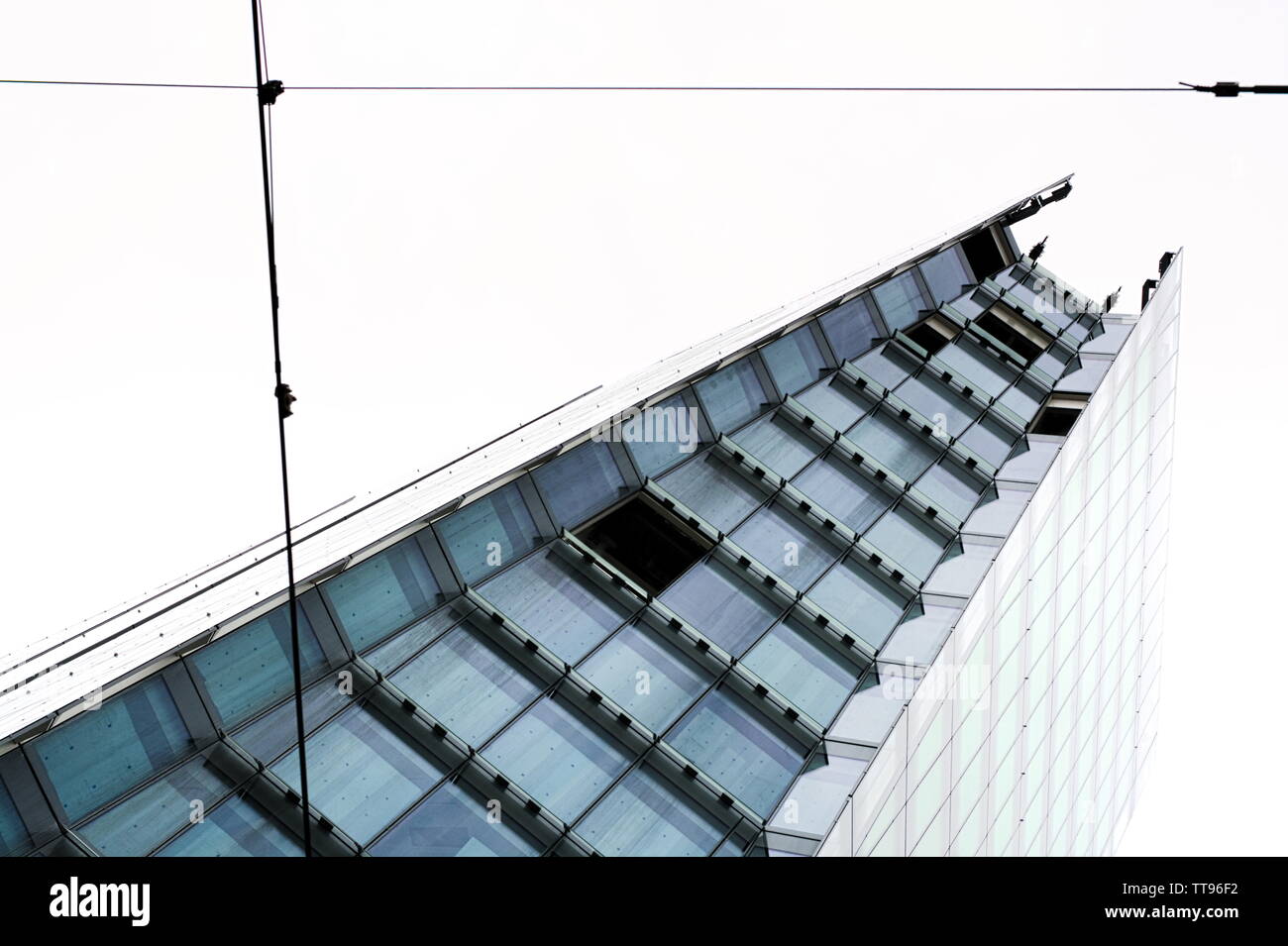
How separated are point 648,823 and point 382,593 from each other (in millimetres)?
4045

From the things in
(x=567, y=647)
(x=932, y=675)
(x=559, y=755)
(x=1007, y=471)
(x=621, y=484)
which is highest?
(x=1007, y=471)

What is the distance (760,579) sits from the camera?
771 inches

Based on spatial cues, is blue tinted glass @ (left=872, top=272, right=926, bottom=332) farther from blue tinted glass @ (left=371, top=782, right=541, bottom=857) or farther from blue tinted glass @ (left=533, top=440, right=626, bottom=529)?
blue tinted glass @ (left=371, top=782, right=541, bottom=857)

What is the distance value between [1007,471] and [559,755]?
487 inches

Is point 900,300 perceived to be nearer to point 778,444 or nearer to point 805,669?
point 778,444

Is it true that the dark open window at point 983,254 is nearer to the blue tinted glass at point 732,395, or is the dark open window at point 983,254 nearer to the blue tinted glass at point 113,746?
the blue tinted glass at point 732,395

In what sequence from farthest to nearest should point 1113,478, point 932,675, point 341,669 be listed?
1. point 1113,478
2. point 932,675
3. point 341,669

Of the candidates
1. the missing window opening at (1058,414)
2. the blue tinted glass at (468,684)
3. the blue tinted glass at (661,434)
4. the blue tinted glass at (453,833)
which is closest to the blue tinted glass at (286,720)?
the blue tinted glass at (468,684)

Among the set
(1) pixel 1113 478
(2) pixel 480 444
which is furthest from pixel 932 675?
(1) pixel 1113 478

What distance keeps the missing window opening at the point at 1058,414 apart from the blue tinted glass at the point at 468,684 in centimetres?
1492

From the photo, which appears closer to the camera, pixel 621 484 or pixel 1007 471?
pixel 621 484

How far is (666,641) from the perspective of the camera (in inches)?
698

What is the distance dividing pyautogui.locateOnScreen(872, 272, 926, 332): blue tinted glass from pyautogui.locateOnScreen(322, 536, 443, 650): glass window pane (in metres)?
15.2
